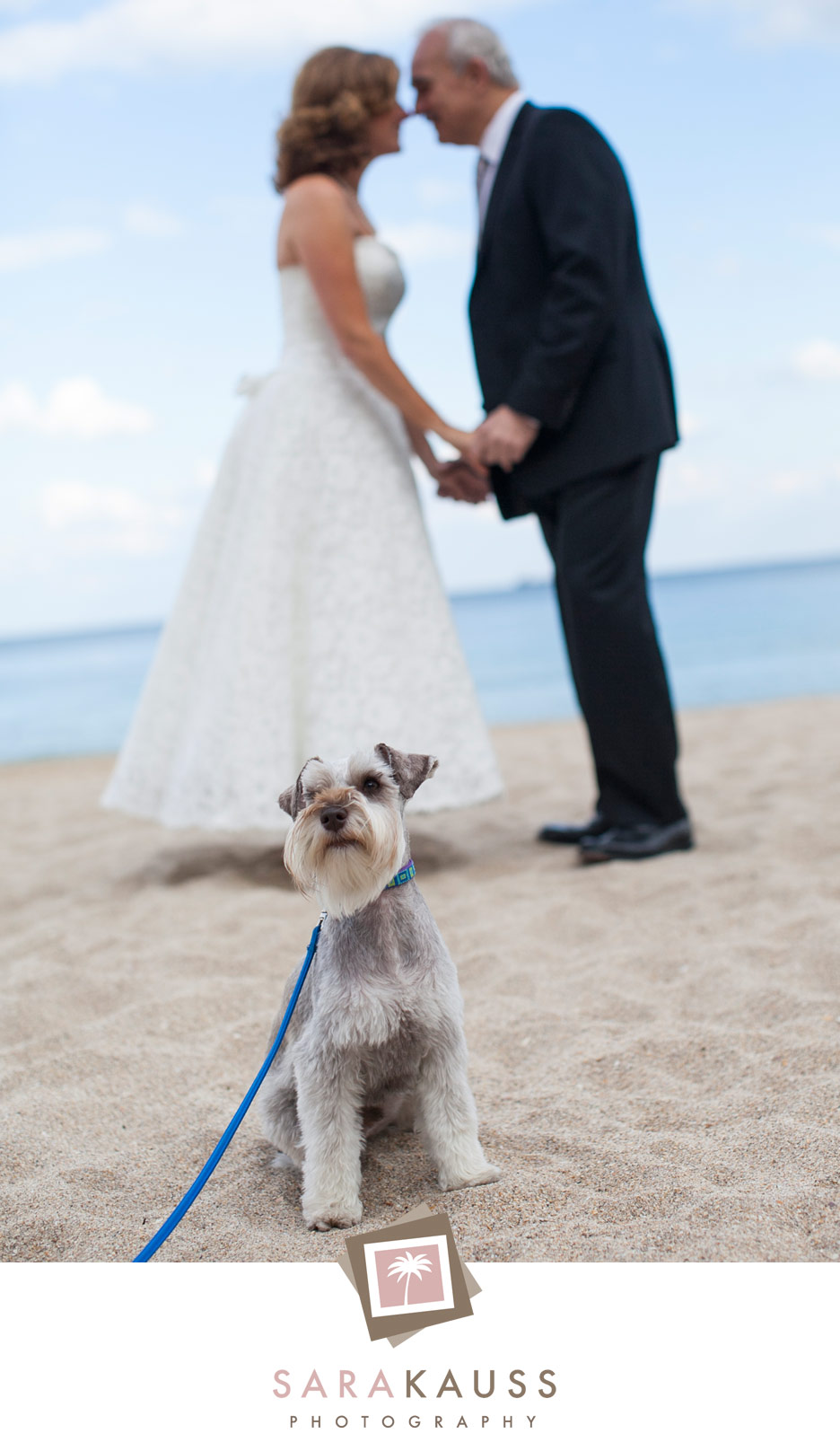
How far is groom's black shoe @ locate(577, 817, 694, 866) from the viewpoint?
3.45 meters

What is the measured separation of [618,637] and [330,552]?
3.25 feet

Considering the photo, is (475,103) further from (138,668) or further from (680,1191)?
(138,668)

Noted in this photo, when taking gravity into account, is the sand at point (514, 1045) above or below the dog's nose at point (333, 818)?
below

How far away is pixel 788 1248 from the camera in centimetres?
132

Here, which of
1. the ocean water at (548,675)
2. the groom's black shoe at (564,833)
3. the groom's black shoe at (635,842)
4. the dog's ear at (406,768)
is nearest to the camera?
the dog's ear at (406,768)

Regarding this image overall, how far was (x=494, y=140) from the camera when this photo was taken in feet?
10.8

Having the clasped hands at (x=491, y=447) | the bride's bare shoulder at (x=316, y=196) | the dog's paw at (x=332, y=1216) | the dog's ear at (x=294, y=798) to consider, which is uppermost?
the bride's bare shoulder at (x=316, y=196)

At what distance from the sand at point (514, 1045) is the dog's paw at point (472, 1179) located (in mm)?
12

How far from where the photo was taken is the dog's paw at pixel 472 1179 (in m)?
1.51

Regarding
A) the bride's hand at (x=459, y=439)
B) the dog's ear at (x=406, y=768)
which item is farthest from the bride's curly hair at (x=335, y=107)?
the dog's ear at (x=406, y=768)

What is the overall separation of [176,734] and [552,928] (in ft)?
5.07

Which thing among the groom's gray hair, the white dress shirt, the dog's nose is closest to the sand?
the dog's nose
